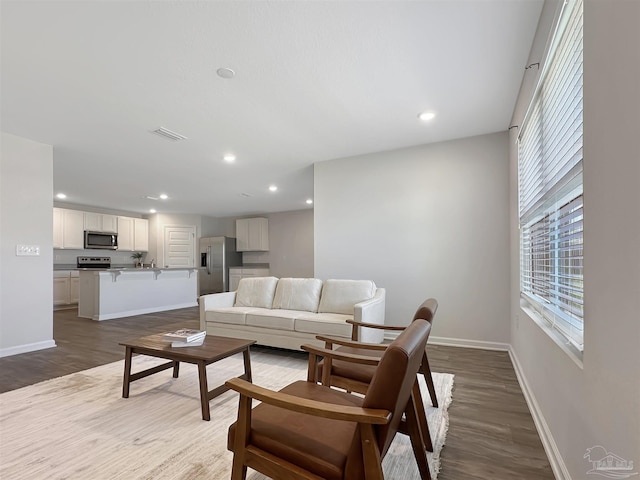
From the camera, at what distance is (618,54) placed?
2.99ft

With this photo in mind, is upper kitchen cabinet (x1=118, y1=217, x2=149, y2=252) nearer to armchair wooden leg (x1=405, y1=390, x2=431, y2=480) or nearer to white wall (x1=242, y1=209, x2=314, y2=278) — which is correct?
white wall (x1=242, y1=209, x2=314, y2=278)

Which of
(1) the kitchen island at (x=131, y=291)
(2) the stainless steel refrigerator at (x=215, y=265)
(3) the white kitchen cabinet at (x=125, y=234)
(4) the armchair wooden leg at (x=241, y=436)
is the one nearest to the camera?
(4) the armchair wooden leg at (x=241, y=436)

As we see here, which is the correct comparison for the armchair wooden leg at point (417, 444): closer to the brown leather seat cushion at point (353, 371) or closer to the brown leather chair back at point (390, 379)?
the brown leather seat cushion at point (353, 371)

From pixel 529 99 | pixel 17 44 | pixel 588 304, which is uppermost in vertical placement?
pixel 17 44

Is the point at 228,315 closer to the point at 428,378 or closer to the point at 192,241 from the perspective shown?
the point at 428,378

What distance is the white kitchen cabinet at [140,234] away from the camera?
8828 millimetres

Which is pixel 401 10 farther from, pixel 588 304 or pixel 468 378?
pixel 468 378

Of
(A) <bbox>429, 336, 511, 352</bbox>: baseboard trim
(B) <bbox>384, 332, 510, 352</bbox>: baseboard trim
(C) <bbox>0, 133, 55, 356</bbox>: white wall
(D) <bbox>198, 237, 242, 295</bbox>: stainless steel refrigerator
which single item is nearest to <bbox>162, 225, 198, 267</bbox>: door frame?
(D) <bbox>198, 237, 242, 295</bbox>: stainless steel refrigerator

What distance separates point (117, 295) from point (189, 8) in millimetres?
5596

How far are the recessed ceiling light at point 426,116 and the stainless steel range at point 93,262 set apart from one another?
859cm

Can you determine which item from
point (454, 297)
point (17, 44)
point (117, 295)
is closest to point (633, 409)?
point (454, 297)

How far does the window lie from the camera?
138 cm

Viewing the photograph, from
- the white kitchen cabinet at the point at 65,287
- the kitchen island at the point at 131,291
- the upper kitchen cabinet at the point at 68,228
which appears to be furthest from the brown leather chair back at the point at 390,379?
the upper kitchen cabinet at the point at 68,228

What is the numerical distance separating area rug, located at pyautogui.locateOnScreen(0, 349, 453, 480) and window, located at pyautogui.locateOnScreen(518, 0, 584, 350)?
1.01 metres
